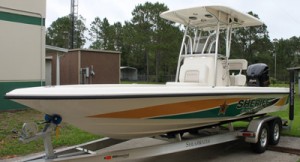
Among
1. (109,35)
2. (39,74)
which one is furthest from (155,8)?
(39,74)

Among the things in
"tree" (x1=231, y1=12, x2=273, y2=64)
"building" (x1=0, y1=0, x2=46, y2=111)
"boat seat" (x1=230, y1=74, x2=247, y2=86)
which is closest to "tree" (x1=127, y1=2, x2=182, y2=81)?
"tree" (x1=231, y1=12, x2=273, y2=64)

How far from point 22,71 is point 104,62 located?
11792 millimetres

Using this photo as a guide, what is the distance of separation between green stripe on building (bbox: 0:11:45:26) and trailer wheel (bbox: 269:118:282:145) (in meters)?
8.27

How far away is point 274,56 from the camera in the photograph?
218 ft

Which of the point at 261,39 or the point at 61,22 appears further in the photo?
the point at 61,22

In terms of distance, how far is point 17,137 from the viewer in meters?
7.71

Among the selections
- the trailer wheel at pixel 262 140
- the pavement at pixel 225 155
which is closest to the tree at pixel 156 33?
the pavement at pixel 225 155

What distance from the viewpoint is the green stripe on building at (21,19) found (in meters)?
11.1

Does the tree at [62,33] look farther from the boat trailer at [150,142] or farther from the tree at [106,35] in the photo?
the boat trailer at [150,142]

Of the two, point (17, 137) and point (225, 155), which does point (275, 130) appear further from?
point (17, 137)

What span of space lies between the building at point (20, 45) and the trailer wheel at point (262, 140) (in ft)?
25.3

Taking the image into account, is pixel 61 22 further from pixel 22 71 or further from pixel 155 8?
pixel 22 71

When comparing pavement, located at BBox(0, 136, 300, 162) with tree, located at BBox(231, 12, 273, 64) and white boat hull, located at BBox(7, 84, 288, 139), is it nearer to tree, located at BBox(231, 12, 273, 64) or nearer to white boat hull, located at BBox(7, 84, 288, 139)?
white boat hull, located at BBox(7, 84, 288, 139)

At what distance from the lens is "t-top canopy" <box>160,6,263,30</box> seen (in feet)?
22.2
